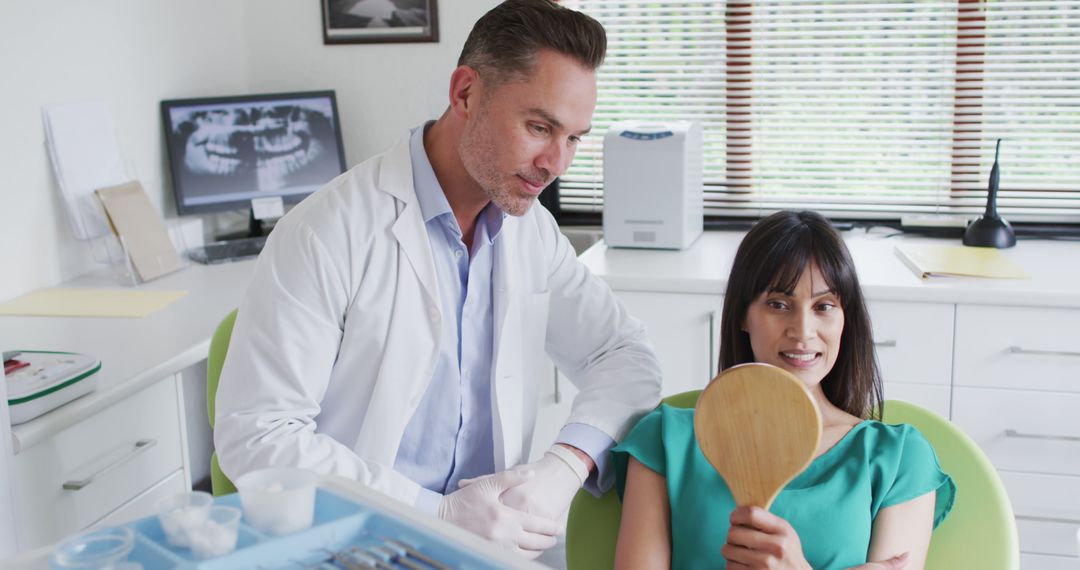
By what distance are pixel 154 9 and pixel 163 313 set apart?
0.95 metres

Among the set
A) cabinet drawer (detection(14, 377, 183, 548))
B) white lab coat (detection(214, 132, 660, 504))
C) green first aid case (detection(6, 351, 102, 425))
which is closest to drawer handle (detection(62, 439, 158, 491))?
cabinet drawer (detection(14, 377, 183, 548))

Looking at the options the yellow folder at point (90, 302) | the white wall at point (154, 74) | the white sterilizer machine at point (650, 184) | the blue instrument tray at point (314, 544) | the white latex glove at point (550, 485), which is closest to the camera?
the blue instrument tray at point (314, 544)

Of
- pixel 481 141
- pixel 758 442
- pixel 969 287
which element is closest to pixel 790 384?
pixel 758 442

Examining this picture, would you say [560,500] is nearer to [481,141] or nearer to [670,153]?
[481,141]

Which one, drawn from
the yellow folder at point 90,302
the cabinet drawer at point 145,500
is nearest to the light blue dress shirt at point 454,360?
the cabinet drawer at point 145,500

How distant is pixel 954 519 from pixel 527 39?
2.63ft

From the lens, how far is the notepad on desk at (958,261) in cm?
234

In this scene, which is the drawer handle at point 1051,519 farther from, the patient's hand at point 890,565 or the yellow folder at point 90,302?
the yellow folder at point 90,302

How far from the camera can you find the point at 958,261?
2455 mm

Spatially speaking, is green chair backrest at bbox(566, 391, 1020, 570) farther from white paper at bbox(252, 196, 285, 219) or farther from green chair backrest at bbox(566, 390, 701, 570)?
white paper at bbox(252, 196, 285, 219)

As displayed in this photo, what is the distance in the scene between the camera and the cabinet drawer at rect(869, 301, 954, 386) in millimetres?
2309

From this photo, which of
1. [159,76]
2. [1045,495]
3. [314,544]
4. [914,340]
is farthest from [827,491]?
[159,76]

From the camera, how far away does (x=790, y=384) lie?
1.04 metres

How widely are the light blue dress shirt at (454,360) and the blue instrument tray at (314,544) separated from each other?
71 cm
